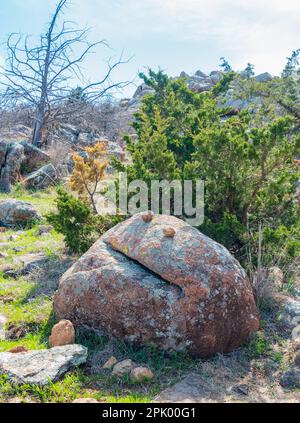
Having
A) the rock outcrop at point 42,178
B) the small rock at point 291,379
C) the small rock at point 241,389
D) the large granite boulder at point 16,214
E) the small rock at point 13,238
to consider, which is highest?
the rock outcrop at point 42,178

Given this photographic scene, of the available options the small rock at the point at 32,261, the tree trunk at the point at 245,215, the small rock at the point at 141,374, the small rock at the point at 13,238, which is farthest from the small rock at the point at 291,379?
the small rock at the point at 13,238

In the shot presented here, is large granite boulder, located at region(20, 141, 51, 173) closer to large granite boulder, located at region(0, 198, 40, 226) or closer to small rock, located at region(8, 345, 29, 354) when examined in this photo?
large granite boulder, located at region(0, 198, 40, 226)

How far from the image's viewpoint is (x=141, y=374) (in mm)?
3266

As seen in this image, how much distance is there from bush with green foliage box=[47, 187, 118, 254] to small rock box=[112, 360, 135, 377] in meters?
2.29

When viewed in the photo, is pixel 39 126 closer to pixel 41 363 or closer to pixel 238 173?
pixel 238 173

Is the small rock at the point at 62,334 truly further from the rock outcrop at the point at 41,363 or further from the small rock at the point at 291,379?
the small rock at the point at 291,379

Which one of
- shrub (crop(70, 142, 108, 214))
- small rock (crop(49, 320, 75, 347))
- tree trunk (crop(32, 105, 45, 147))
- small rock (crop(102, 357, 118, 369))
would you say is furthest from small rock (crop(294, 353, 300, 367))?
tree trunk (crop(32, 105, 45, 147))

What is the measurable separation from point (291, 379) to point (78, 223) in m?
3.27

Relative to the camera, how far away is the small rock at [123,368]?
333 centimetres

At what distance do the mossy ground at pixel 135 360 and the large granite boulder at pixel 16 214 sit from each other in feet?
9.69

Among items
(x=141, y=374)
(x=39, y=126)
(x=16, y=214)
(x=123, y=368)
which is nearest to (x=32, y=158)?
(x=39, y=126)
